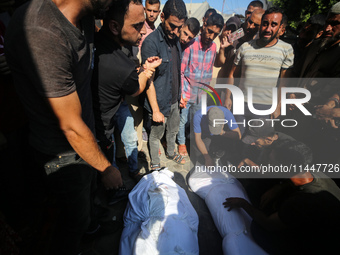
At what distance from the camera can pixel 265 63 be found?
2723mm

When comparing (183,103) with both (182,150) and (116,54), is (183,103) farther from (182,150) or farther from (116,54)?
(116,54)

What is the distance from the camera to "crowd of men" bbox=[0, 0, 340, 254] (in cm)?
92

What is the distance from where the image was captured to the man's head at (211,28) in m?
2.69

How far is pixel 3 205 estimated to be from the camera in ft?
4.66

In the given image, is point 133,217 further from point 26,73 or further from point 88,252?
point 26,73

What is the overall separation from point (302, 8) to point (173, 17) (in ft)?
52.2

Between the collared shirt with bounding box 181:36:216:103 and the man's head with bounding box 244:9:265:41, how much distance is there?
37.0 inches

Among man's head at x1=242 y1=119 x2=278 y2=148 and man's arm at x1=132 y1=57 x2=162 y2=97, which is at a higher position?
man's arm at x1=132 y1=57 x2=162 y2=97

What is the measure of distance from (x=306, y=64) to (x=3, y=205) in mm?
4287

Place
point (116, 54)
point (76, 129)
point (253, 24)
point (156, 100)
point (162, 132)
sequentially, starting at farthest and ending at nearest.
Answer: point (253, 24), point (162, 132), point (156, 100), point (116, 54), point (76, 129)

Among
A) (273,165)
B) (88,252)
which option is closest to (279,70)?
(273,165)

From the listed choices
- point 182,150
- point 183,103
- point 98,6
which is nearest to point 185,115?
point 183,103

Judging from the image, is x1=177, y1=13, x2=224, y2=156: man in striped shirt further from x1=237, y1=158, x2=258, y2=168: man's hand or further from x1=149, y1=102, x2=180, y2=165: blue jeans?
x1=237, y1=158, x2=258, y2=168: man's hand

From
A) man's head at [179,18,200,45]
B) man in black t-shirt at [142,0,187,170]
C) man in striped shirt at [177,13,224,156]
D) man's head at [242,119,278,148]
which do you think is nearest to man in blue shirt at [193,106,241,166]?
man's head at [242,119,278,148]
